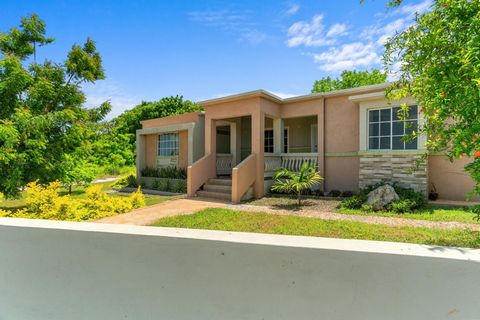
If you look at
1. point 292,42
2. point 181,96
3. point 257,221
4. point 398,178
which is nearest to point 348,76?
point 181,96

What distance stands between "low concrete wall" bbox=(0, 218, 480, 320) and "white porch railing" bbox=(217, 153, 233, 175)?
37.3 feet

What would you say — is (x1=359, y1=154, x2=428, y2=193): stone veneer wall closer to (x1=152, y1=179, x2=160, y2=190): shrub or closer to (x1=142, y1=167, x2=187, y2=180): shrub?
(x1=142, y1=167, x2=187, y2=180): shrub

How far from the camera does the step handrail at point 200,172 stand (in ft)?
37.5

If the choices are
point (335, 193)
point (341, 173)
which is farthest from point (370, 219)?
point (341, 173)

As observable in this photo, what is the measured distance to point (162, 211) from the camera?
8.66 metres

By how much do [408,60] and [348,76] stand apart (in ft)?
102

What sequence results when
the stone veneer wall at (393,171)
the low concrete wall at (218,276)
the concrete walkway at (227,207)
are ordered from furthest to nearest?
the stone veneer wall at (393,171)
the concrete walkway at (227,207)
the low concrete wall at (218,276)

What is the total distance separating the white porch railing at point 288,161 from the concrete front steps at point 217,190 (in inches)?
73.0

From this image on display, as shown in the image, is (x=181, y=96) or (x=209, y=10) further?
(x=181, y=96)

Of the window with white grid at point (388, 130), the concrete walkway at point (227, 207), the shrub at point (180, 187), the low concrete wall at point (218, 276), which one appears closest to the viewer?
the low concrete wall at point (218, 276)

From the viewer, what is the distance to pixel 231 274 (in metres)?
1.62

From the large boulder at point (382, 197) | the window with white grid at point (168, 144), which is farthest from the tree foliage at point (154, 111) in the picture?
the large boulder at point (382, 197)

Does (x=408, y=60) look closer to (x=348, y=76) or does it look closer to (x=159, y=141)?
(x=159, y=141)

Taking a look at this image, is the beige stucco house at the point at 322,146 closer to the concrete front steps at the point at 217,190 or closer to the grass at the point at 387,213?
the concrete front steps at the point at 217,190
